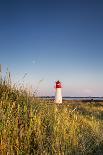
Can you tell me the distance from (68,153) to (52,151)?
1.68 feet

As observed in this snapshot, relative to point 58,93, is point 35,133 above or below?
below

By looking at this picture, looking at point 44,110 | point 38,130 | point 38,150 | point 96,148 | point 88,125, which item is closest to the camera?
point 38,150

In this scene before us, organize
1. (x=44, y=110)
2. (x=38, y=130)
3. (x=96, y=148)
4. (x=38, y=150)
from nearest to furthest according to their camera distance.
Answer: (x=38, y=150)
(x=38, y=130)
(x=96, y=148)
(x=44, y=110)

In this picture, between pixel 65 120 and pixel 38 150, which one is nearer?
pixel 38 150

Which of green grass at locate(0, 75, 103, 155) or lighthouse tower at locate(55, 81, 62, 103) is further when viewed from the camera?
lighthouse tower at locate(55, 81, 62, 103)

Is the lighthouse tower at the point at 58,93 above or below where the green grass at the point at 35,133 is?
above

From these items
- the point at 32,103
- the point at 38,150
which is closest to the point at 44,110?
the point at 32,103

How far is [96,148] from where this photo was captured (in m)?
7.59

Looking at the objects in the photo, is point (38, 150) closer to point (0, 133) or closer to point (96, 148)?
point (0, 133)

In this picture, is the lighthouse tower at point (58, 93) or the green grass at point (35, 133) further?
the lighthouse tower at point (58, 93)

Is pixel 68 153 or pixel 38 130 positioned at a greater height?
pixel 38 130

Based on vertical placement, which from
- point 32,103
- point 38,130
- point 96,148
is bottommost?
point 96,148

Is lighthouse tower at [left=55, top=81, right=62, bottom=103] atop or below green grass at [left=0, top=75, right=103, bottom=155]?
atop

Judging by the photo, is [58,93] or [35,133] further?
[58,93]
